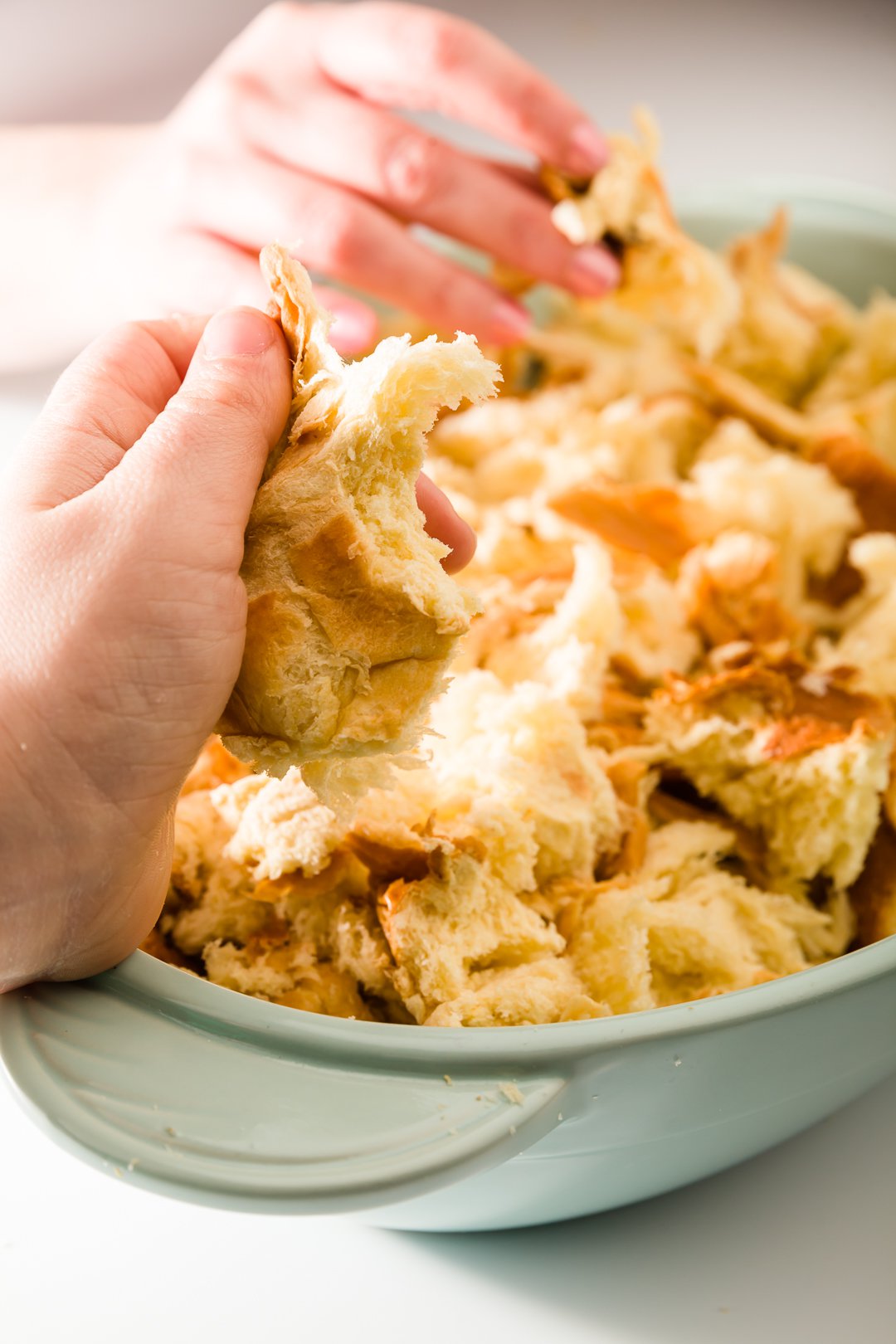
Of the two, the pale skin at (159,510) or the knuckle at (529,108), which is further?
the knuckle at (529,108)

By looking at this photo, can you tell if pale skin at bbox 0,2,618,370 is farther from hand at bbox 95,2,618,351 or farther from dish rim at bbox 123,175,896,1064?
dish rim at bbox 123,175,896,1064

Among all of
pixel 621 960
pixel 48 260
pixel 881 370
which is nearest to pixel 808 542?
pixel 881 370

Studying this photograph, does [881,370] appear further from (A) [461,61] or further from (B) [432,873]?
(B) [432,873]

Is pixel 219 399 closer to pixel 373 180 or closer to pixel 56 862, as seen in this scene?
pixel 56 862

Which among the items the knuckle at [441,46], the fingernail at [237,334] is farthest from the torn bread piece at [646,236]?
the fingernail at [237,334]

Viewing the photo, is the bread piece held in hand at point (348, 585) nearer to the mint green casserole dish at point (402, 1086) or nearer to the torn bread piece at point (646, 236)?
the mint green casserole dish at point (402, 1086)

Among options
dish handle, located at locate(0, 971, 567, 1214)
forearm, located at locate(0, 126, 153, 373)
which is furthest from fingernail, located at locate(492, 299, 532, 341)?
dish handle, located at locate(0, 971, 567, 1214)
